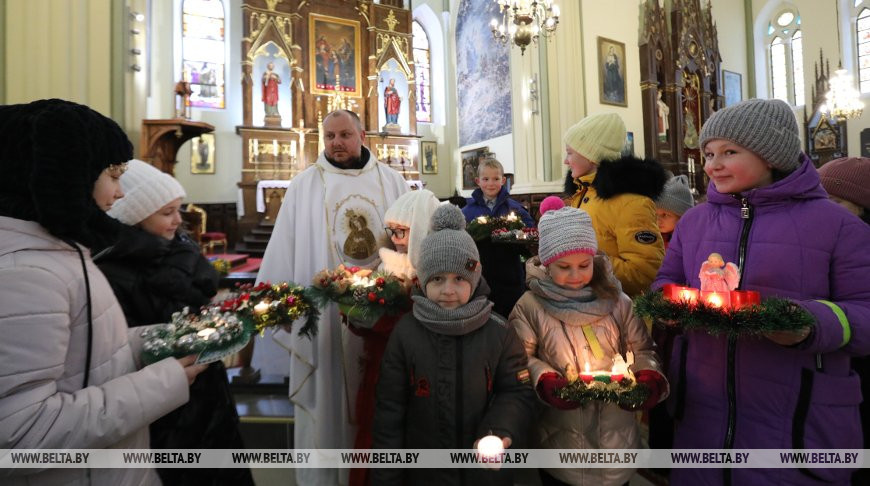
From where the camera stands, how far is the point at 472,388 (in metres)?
1.74

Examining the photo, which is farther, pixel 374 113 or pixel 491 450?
pixel 374 113

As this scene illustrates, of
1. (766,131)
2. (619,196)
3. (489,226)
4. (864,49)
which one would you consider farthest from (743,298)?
(864,49)

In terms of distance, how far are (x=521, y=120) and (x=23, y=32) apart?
8.65 m

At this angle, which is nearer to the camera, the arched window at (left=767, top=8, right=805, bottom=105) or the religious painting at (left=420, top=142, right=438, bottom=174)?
the arched window at (left=767, top=8, right=805, bottom=105)

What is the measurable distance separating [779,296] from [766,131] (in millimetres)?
520

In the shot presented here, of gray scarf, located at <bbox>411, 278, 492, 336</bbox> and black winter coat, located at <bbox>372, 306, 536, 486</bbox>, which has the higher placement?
gray scarf, located at <bbox>411, 278, 492, 336</bbox>

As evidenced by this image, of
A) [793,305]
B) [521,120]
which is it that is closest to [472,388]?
[793,305]

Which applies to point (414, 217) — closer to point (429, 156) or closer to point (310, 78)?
point (310, 78)

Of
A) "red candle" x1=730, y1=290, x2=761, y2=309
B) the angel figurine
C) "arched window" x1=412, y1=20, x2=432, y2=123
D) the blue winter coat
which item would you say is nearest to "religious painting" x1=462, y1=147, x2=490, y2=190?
"arched window" x1=412, y1=20, x2=432, y2=123

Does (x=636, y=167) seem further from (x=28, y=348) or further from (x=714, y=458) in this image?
(x=28, y=348)

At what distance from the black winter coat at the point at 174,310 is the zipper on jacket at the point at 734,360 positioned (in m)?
1.67

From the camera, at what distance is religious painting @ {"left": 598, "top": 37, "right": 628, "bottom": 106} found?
10148 mm

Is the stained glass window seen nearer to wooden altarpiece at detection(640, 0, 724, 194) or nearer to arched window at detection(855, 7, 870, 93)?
arched window at detection(855, 7, 870, 93)

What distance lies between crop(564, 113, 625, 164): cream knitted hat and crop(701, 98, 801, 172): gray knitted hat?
0.75 meters
